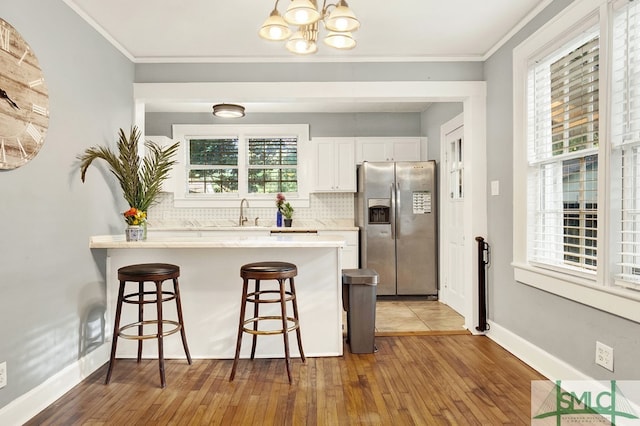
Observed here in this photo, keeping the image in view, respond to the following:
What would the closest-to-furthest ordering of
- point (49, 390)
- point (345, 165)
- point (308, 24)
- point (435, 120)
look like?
point (308, 24), point (49, 390), point (435, 120), point (345, 165)

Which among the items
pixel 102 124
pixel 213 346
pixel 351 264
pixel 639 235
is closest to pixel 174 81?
pixel 102 124

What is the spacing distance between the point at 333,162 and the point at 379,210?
1.00 metres

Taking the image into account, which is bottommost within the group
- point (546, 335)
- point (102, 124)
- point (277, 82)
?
point (546, 335)

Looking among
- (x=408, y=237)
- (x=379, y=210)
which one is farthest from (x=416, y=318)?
(x=379, y=210)

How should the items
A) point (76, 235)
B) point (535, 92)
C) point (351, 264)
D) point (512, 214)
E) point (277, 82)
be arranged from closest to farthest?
point (76, 235) → point (535, 92) → point (512, 214) → point (277, 82) → point (351, 264)

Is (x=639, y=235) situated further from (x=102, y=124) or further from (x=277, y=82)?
(x=102, y=124)

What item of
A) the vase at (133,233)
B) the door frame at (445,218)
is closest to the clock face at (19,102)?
the vase at (133,233)

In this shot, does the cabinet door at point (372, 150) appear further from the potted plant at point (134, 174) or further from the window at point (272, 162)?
the potted plant at point (134, 174)

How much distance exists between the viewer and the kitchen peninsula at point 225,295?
3160mm

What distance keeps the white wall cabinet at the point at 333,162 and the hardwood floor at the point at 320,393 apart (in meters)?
2.86

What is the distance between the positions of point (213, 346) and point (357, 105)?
11.9 ft

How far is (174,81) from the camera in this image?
3.76 meters

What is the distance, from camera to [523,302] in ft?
10.2

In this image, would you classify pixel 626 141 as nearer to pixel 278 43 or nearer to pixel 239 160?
pixel 278 43
